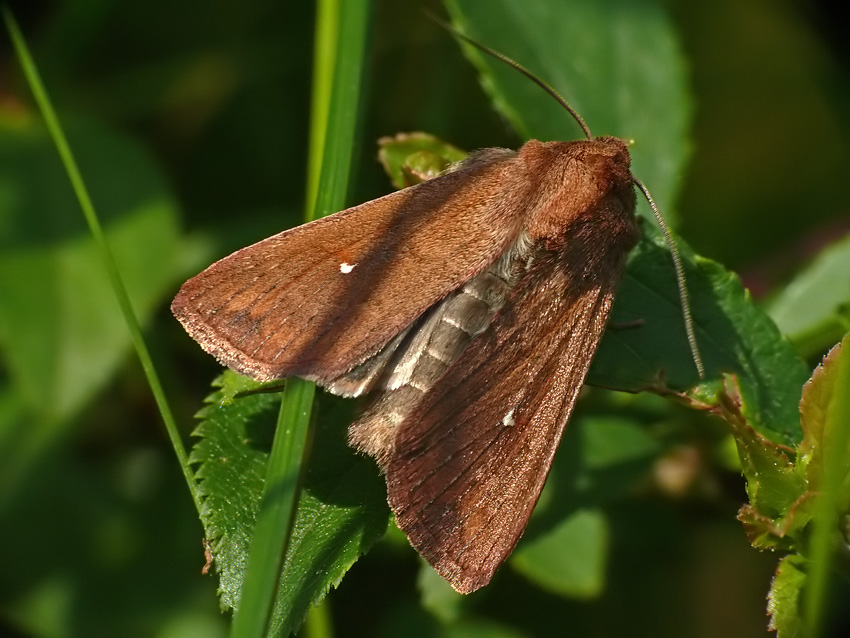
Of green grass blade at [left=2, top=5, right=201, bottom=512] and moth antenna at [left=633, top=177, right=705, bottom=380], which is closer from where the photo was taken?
green grass blade at [left=2, top=5, right=201, bottom=512]

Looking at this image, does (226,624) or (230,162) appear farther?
(230,162)

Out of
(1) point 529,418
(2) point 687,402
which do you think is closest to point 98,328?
(1) point 529,418

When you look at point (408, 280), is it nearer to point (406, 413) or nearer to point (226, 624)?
point (406, 413)

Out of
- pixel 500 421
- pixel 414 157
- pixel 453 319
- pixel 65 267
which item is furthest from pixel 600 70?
pixel 65 267

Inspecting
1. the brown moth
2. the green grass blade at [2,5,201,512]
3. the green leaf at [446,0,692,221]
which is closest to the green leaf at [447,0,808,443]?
the green leaf at [446,0,692,221]

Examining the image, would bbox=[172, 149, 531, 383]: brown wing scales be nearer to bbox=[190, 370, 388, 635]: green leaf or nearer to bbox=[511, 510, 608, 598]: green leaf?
bbox=[190, 370, 388, 635]: green leaf

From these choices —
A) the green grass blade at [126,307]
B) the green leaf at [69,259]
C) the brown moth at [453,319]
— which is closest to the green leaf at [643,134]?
the brown moth at [453,319]
